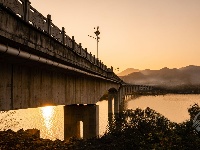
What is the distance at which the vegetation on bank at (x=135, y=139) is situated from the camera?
48.1 ft

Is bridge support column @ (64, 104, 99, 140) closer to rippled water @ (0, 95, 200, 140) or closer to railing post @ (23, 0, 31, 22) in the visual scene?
rippled water @ (0, 95, 200, 140)

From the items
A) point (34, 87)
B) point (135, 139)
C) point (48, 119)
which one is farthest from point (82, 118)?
point (48, 119)

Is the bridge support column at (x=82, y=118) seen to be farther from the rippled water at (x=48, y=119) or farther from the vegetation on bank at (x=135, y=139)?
the vegetation on bank at (x=135, y=139)

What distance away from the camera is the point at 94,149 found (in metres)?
15.3

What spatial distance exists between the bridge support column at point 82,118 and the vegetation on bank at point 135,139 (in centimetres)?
613

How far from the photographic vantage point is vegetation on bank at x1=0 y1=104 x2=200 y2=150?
14664 millimetres

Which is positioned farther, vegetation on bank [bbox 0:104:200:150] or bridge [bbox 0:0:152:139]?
vegetation on bank [bbox 0:104:200:150]

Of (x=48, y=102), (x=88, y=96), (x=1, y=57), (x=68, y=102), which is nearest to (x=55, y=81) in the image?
(x=48, y=102)

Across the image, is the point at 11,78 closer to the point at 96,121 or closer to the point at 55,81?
the point at 55,81

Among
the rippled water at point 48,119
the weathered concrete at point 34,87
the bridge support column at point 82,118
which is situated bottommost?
the rippled water at point 48,119

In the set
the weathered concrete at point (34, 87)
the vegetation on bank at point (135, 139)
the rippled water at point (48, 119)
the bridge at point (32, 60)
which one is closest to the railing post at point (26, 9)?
the bridge at point (32, 60)

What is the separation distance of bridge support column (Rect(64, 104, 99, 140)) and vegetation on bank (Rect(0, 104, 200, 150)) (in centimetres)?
613

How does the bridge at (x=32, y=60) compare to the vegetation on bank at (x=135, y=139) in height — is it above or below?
above

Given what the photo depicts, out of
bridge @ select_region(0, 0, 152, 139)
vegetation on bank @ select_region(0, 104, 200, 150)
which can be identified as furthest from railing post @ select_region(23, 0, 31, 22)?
vegetation on bank @ select_region(0, 104, 200, 150)
